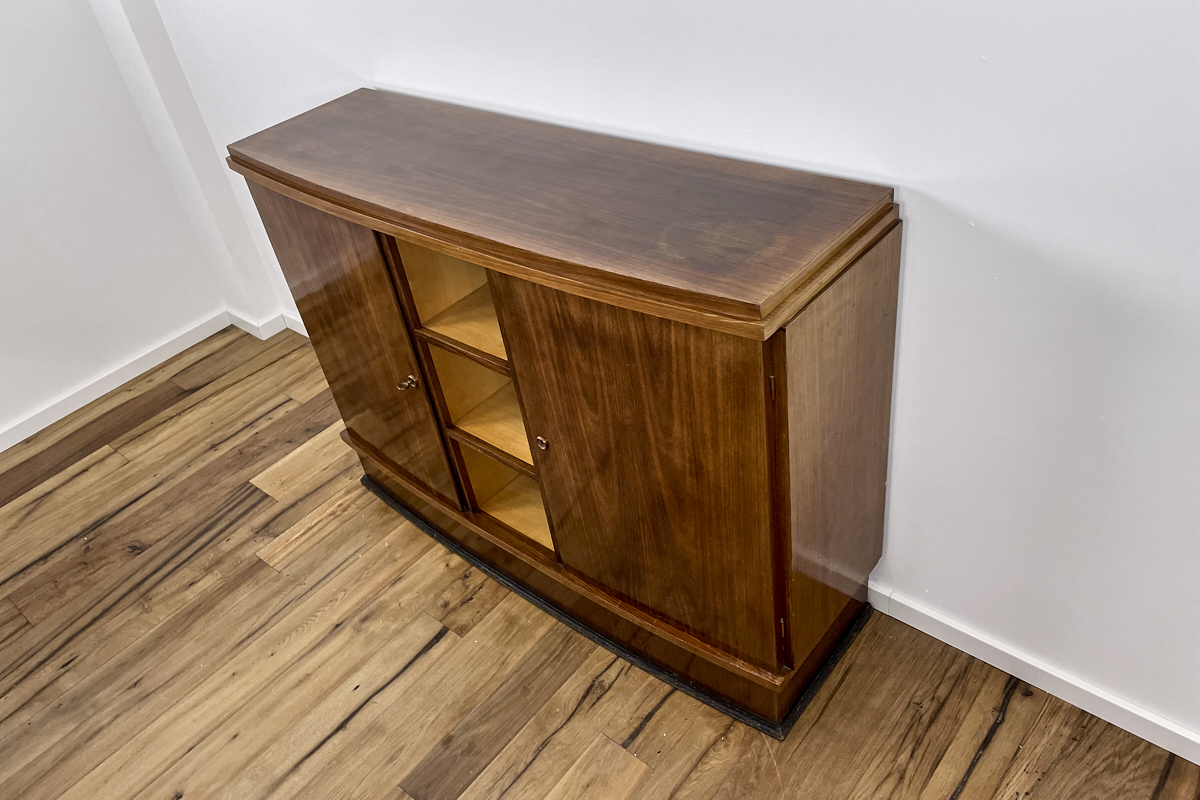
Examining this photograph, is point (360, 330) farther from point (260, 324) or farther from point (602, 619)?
point (260, 324)

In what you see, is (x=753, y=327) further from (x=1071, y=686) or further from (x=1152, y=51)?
(x=1071, y=686)

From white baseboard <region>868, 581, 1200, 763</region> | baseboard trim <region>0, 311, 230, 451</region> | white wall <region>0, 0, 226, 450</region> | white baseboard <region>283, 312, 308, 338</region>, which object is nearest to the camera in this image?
white baseboard <region>868, 581, 1200, 763</region>

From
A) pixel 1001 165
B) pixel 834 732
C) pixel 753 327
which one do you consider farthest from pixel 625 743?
pixel 1001 165

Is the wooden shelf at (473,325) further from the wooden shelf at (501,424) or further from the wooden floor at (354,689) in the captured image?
the wooden floor at (354,689)

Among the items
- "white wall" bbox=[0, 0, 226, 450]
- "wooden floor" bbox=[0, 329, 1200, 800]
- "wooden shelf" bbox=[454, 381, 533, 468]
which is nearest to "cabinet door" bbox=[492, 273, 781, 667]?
"wooden shelf" bbox=[454, 381, 533, 468]

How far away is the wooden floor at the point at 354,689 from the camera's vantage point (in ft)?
4.54

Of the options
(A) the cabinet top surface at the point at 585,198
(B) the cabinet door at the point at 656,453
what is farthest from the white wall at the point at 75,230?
(B) the cabinet door at the point at 656,453

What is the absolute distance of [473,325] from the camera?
1.45 m

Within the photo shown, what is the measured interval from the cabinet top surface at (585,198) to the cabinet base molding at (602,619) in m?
0.69

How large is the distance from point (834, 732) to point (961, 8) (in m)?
1.09

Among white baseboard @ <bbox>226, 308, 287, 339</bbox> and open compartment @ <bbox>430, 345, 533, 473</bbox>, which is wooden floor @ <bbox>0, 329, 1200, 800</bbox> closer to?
open compartment @ <bbox>430, 345, 533, 473</bbox>

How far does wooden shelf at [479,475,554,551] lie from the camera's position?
1.62 metres

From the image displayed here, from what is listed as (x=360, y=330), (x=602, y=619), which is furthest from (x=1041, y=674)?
(x=360, y=330)

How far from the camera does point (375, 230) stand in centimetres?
131
